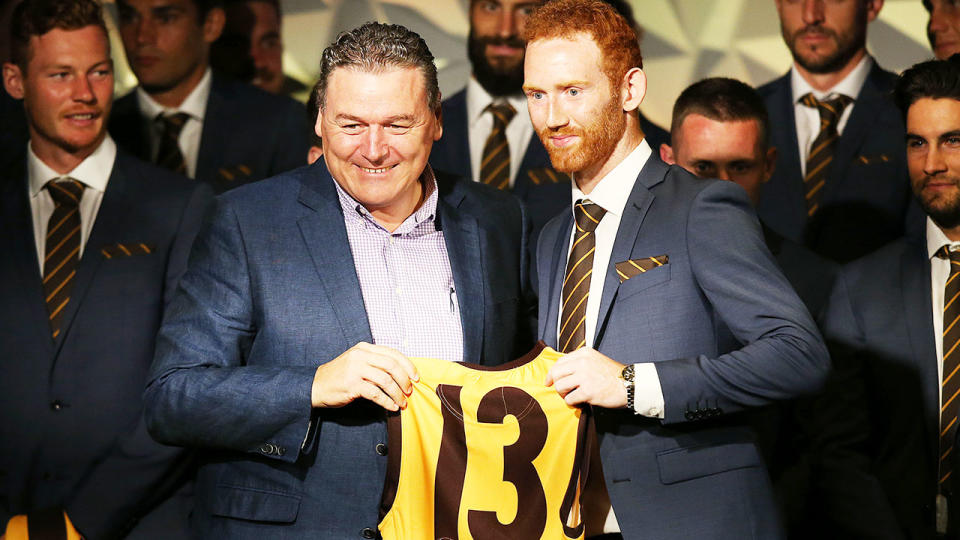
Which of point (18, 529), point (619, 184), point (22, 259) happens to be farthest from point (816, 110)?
point (18, 529)

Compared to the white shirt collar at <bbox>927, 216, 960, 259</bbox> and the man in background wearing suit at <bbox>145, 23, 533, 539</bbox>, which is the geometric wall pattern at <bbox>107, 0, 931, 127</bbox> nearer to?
the white shirt collar at <bbox>927, 216, 960, 259</bbox>

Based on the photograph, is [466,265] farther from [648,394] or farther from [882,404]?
[882,404]

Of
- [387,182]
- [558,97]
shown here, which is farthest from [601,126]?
[387,182]

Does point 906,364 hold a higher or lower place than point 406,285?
lower

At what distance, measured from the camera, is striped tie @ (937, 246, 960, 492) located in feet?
11.6

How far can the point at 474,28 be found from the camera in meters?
4.98

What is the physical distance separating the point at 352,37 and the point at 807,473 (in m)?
2.06

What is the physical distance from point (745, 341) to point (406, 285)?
2.84 feet

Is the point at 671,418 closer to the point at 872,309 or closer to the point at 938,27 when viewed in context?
the point at 872,309

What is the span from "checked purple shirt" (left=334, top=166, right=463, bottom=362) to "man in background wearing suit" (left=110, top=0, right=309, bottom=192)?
1.72 metres

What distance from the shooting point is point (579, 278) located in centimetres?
295

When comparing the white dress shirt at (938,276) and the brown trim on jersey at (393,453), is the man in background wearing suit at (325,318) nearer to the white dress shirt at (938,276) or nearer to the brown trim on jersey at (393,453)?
the brown trim on jersey at (393,453)

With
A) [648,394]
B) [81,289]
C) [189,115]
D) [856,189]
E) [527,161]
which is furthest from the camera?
[189,115]

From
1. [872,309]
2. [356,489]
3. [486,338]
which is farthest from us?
[872,309]
